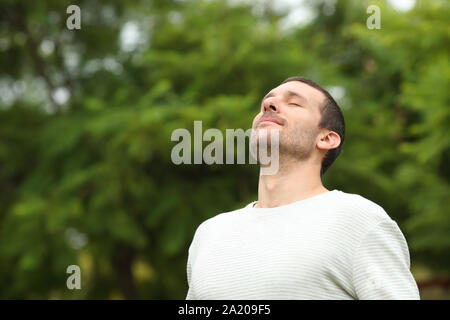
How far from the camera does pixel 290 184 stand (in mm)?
1962

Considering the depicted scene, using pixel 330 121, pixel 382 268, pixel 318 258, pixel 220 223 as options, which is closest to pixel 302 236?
pixel 318 258

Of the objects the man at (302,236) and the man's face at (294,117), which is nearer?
the man at (302,236)

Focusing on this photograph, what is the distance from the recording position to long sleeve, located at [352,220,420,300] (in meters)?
1.56

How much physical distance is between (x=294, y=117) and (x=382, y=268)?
66cm

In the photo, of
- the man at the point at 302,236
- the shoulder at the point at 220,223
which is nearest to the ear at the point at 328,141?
the man at the point at 302,236

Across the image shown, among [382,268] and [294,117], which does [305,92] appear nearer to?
[294,117]

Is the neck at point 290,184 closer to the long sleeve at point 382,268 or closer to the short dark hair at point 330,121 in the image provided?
the short dark hair at point 330,121

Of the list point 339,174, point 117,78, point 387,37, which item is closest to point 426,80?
point 387,37

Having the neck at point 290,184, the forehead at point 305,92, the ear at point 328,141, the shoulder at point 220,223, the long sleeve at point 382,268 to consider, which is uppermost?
the forehead at point 305,92

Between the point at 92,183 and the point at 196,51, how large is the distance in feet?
8.22

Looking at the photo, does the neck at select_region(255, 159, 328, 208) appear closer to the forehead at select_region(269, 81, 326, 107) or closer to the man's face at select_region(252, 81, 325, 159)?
the man's face at select_region(252, 81, 325, 159)

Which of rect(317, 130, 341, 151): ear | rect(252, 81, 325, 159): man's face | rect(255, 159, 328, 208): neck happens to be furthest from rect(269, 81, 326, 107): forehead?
rect(255, 159, 328, 208): neck

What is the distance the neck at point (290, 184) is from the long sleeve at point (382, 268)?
0.35 metres

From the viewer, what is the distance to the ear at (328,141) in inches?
79.8
